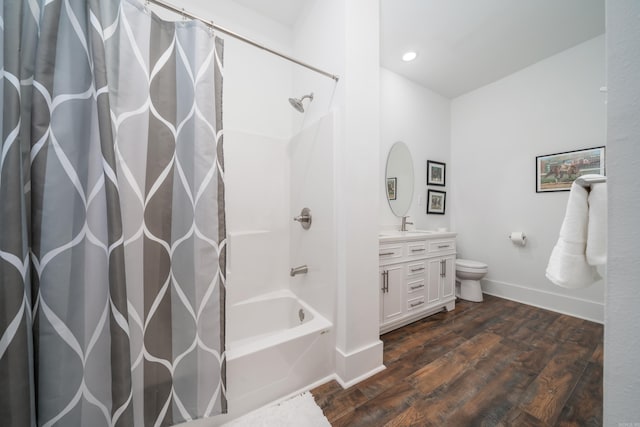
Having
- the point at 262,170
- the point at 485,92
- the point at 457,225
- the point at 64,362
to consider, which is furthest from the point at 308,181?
the point at 485,92

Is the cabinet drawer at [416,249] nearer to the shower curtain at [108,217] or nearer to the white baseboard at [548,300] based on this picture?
the white baseboard at [548,300]

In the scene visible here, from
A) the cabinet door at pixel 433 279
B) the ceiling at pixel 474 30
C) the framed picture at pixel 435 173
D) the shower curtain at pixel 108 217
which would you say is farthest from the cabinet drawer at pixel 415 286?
the ceiling at pixel 474 30

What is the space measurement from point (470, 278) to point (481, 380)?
1366 mm

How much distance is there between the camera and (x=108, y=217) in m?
0.74

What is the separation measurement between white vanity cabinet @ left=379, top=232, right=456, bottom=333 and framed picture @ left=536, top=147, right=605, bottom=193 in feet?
3.79

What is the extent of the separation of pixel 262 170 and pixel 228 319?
1163mm

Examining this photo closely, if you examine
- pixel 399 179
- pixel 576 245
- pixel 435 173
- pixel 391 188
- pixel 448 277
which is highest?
pixel 435 173

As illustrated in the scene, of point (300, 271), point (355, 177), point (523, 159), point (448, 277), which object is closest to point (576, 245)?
point (355, 177)

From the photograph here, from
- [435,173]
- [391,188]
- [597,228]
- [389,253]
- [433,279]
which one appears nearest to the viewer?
[597,228]

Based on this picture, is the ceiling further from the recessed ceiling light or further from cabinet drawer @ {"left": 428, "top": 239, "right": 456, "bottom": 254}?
cabinet drawer @ {"left": 428, "top": 239, "right": 456, "bottom": 254}

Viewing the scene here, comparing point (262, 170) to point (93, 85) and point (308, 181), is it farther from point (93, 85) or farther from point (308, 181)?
point (93, 85)

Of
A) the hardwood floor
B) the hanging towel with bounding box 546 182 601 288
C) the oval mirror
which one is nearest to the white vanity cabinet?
the hardwood floor

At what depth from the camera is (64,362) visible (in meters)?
0.68

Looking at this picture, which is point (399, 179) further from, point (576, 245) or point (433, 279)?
point (576, 245)
